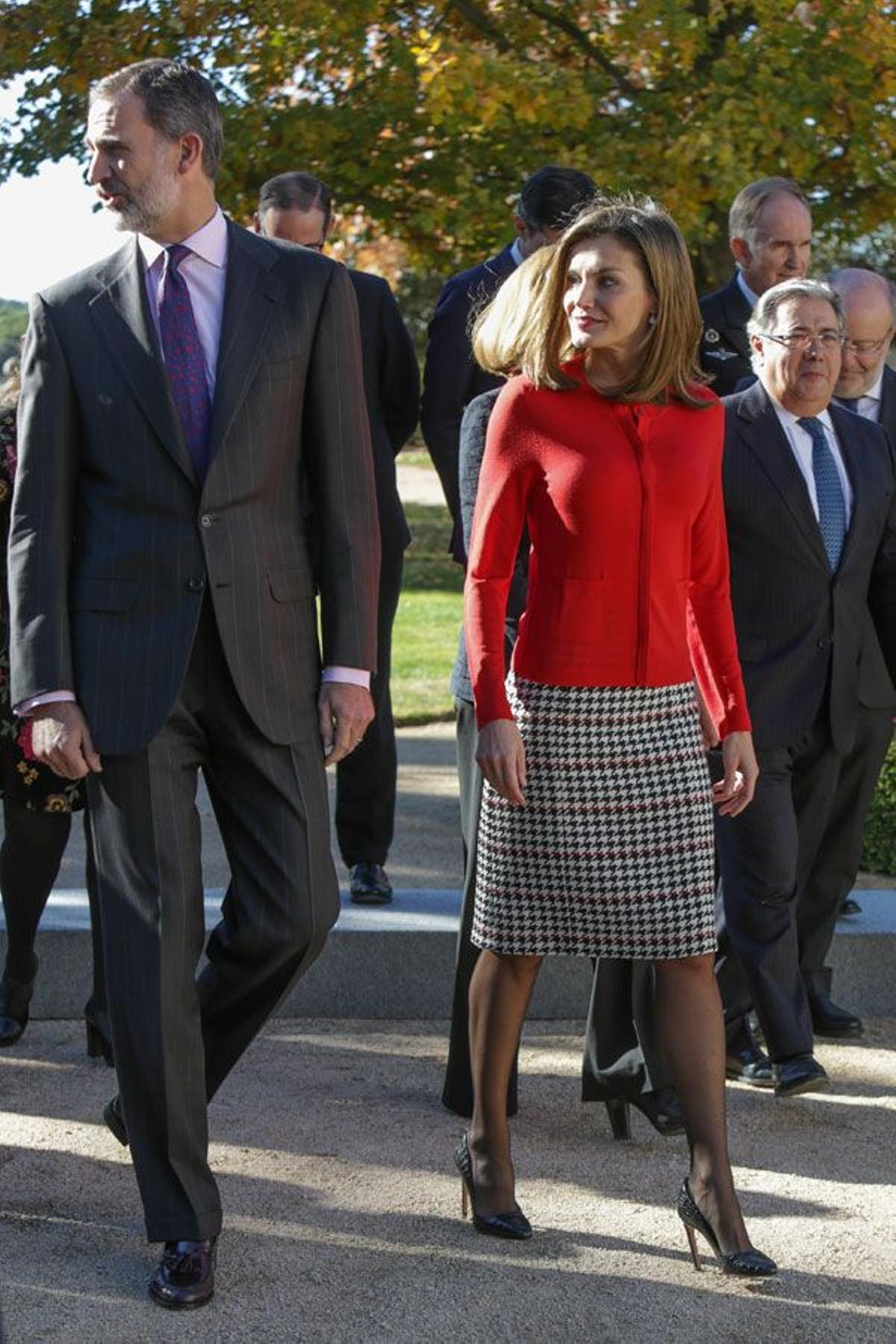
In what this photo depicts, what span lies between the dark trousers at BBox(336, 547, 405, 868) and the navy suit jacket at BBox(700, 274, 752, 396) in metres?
1.20

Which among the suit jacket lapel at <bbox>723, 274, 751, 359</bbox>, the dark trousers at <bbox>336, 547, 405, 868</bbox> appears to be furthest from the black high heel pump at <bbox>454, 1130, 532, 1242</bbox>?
the suit jacket lapel at <bbox>723, 274, 751, 359</bbox>

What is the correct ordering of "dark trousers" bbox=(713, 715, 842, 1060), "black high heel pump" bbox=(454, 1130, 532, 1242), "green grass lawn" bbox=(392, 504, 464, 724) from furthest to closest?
"green grass lawn" bbox=(392, 504, 464, 724) < "dark trousers" bbox=(713, 715, 842, 1060) < "black high heel pump" bbox=(454, 1130, 532, 1242)

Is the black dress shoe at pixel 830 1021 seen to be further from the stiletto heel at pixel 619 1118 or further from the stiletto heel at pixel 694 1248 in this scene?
Result: the stiletto heel at pixel 694 1248

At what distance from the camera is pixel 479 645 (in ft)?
14.2

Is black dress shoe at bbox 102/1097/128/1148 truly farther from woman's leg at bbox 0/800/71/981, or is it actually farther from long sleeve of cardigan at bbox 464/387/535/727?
woman's leg at bbox 0/800/71/981

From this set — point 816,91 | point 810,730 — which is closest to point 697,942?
point 810,730

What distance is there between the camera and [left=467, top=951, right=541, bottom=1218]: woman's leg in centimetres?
445

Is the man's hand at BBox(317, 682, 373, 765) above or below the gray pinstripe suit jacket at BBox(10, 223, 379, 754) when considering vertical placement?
below

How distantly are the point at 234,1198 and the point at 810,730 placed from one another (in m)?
2.01

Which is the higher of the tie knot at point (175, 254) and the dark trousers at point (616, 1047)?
the tie knot at point (175, 254)

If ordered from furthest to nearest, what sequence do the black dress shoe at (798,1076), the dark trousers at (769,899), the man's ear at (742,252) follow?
the man's ear at (742,252) → the dark trousers at (769,899) → the black dress shoe at (798,1076)

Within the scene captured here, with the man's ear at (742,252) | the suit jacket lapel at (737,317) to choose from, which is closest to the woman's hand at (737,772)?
the suit jacket lapel at (737,317)

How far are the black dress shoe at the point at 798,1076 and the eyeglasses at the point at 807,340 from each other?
5.80 feet

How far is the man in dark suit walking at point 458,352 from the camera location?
18.7ft
